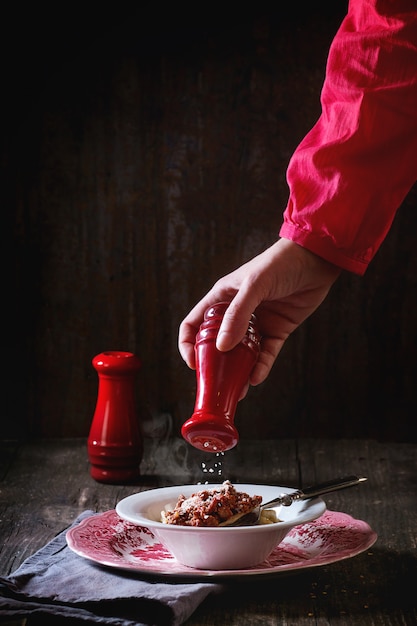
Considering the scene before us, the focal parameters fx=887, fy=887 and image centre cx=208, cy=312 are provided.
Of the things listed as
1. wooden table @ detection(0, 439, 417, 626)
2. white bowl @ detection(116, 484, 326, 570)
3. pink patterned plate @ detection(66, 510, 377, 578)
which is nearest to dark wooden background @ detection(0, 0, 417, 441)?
wooden table @ detection(0, 439, 417, 626)

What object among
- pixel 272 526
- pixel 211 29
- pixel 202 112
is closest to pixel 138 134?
pixel 202 112

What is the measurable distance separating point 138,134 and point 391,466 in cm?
90

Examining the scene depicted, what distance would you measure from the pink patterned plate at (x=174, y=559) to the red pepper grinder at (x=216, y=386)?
153 mm

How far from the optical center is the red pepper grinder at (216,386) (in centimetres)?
103

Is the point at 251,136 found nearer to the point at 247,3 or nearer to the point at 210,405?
the point at 247,3

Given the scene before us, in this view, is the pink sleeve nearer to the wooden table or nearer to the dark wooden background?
the wooden table

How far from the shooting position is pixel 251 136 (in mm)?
1976

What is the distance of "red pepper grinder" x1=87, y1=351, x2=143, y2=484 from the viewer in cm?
162

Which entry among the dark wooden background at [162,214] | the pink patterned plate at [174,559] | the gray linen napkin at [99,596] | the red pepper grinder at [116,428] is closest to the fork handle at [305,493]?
the pink patterned plate at [174,559]

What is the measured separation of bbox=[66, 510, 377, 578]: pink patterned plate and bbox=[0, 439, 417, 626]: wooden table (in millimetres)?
31

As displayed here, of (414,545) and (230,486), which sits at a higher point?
(230,486)

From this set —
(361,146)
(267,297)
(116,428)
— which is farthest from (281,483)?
(361,146)

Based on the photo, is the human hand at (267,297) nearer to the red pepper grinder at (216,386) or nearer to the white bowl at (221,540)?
the red pepper grinder at (216,386)

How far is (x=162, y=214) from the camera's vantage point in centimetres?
200
